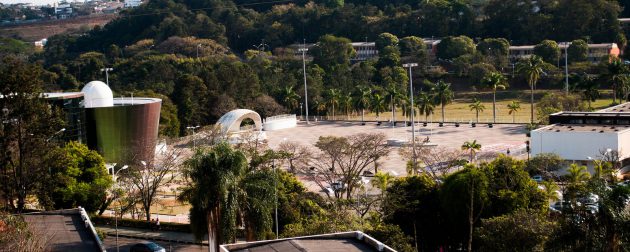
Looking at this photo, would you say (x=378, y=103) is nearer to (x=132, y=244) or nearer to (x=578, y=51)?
(x=578, y=51)

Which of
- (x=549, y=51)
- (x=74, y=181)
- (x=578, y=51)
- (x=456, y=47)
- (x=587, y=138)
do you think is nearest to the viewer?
(x=74, y=181)

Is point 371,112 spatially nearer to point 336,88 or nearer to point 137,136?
point 336,88

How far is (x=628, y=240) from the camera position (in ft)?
70.7

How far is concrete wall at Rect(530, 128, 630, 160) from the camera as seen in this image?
47.9m

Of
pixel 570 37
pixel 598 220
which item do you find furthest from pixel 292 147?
pixel 570 37

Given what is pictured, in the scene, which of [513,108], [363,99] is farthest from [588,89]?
[363,99]

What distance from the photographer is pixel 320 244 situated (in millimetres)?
23438

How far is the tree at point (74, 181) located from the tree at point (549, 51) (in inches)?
2581

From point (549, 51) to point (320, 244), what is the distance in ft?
264

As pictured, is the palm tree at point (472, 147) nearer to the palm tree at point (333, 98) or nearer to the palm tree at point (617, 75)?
the palm tree at point (617, 75)

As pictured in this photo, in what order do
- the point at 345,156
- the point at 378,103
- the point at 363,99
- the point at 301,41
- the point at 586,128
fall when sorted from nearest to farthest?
the point at 345,156 → the point at 586,128 → the point at 378,103 → the point at 363,99 → the point at 301,41

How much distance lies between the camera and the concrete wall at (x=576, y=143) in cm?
4794

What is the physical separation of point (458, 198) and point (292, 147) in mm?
19884

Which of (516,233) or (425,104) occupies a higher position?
(425,104)
